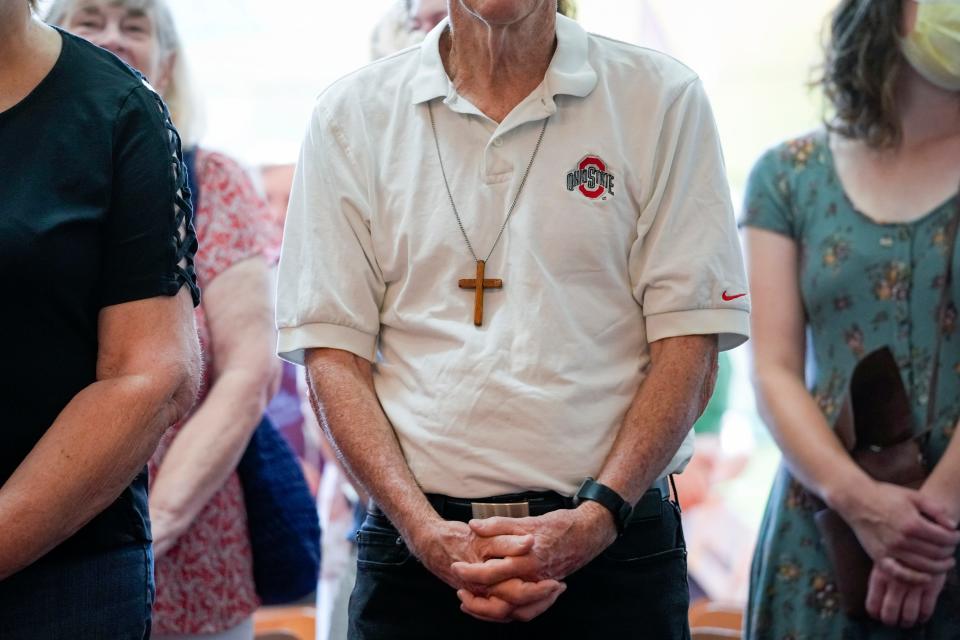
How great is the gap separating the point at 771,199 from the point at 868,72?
13.9 inches

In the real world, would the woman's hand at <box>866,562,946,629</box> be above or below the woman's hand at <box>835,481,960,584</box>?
below

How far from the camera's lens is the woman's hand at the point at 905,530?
2.45 meters

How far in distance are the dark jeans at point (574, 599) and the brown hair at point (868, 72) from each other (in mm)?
1203

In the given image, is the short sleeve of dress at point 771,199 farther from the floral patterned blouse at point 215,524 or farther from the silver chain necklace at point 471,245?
the floral patterned blouse at point 215,524

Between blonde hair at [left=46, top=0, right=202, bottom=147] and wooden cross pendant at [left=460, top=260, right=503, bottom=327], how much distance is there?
1.16 meters

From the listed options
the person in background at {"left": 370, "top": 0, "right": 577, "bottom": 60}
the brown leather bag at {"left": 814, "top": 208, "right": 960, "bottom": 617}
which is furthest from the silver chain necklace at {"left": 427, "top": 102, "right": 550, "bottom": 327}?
the brown leather bag at {"left": 814, "top": 208, "right": 960, "bottom": 617}

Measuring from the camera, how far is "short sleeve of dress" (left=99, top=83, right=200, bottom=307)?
168 cm

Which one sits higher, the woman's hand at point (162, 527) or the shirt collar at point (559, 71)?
the shirt collar at point (559, 71)

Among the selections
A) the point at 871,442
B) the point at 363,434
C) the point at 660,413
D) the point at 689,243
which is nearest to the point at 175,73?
the point at 363,434

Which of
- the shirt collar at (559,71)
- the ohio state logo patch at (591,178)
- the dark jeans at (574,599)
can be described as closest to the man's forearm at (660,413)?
the dark jeans at (574,599)

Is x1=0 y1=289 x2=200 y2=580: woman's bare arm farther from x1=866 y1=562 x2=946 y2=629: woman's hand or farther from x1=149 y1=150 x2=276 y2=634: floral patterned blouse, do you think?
x1=866 y1=562 x2=946 y2=629: woman's hand

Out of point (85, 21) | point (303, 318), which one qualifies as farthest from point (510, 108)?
point (85, 21)

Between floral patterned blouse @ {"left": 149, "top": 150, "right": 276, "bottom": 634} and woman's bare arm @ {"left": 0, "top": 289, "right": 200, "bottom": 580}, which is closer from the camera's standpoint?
woman's bare arm @ {"left": 0, "top": 289, "right": 200, "bottom": 580}

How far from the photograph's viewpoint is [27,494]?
1.56m
